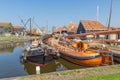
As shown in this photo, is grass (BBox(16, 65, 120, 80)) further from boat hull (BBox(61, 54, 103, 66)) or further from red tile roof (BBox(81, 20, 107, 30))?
red tile roof (BBox(81, 20, 107, 30))

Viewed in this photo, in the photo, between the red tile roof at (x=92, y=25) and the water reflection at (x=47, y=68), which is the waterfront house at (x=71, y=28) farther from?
the water reflection at (x=47, y=68)

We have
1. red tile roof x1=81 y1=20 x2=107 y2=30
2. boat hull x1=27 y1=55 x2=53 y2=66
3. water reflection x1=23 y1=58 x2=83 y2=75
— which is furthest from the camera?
red tile roof x1=81 y1=20 x2=107 y2=30

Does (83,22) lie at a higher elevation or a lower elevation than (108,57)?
higher

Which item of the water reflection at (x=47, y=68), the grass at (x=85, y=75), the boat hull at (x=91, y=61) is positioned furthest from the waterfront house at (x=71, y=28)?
the grass at (x=85, y=75)

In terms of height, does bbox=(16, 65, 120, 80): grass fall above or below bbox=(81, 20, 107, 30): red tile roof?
below

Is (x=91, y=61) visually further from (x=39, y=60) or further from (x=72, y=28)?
(x=72, y=28)

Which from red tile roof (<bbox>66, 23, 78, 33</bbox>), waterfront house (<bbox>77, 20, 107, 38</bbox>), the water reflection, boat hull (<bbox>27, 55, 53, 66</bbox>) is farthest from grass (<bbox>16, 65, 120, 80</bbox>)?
red tile roof (<bbox>66, 23, 78, 33</bbox>)

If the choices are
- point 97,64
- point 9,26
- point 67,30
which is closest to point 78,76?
point 97,64

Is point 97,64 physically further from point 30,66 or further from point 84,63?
point 30,66

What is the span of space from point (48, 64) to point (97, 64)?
A: 641 centimetres

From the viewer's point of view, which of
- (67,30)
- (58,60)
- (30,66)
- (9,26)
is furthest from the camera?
(9,26)

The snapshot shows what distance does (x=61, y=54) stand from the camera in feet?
104

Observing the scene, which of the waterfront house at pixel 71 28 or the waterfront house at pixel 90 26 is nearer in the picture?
the waterfront house at pixel 90 26

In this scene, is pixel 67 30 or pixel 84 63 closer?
pixel 84 63
